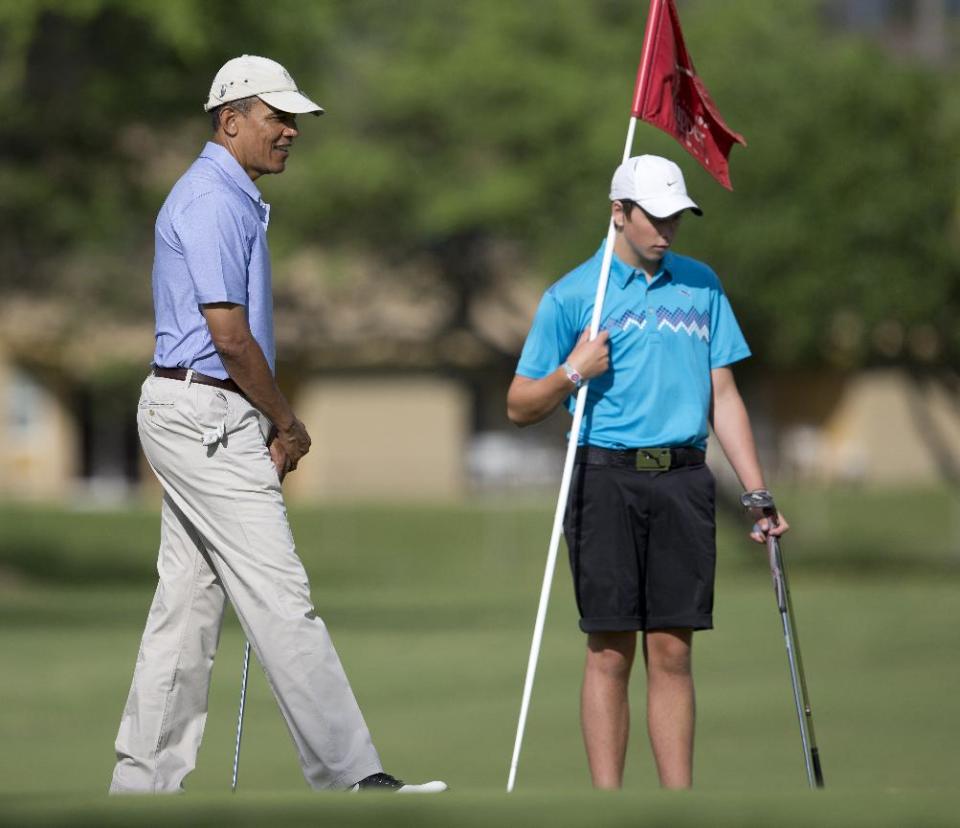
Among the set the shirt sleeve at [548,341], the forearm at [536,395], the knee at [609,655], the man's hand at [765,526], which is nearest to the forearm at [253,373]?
the forearm at [536,395]

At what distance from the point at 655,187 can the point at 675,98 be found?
124cm

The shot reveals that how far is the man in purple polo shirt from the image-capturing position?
22.7ft

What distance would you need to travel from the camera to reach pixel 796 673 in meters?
7.66

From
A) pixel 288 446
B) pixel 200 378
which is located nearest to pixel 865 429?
pixel 288 446

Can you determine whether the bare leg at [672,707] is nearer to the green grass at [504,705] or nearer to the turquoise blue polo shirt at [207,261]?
the green grass at [504,705]

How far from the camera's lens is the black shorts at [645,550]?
7.57 metres

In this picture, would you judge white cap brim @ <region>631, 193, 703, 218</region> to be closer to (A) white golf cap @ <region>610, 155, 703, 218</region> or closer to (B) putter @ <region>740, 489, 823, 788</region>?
(A) white golf cap @ <region>610, 155, 703, 218</region>

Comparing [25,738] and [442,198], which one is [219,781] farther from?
[442,198]

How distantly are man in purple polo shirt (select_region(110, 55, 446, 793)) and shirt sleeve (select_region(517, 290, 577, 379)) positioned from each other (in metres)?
0.90

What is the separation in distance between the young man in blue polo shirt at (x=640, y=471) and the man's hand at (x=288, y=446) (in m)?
0.85

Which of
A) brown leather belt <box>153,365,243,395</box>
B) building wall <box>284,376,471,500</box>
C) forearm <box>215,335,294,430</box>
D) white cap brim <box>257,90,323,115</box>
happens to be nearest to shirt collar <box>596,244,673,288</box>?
white cap brim <box>257,90,323,115</box>

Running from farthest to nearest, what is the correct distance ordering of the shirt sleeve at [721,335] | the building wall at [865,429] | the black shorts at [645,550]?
the building wall at [865,429]
the shirt sleeve at [721,335]
the black shorts at [645,550]

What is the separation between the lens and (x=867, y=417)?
52062 mm

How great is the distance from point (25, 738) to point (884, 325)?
19192 mm
